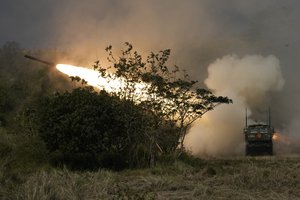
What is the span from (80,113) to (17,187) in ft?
36.2

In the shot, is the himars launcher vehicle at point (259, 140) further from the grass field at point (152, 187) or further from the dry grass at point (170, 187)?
the dry grass at point (170, 187)

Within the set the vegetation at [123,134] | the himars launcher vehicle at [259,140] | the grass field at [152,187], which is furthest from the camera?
the himars launcher vehicle at [259,140]

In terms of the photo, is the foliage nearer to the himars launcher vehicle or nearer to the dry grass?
the dry grass

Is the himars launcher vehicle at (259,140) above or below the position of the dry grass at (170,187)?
above

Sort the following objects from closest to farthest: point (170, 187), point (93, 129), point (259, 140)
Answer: point (170, 187), point (93, 129), point (259, 140)

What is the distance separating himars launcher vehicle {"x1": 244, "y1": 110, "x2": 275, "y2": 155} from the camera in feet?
121

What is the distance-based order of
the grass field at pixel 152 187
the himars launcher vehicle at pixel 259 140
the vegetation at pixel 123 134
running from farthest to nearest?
1. the himars launcher vehicle at pixel 259 140
2. the vegetation at pixel 123 134
3. the grass field at pixel 152 187

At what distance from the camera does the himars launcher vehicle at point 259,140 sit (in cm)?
3688

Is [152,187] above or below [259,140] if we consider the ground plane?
below

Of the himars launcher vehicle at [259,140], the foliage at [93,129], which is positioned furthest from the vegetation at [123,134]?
the himars launcher vehicle at [259,140]

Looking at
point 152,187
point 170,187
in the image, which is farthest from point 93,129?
point 170,187

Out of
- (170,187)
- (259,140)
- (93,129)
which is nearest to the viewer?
(170,187)

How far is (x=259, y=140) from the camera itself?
1457 inches

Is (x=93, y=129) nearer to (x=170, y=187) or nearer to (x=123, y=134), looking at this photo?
(x=123, y=134)
